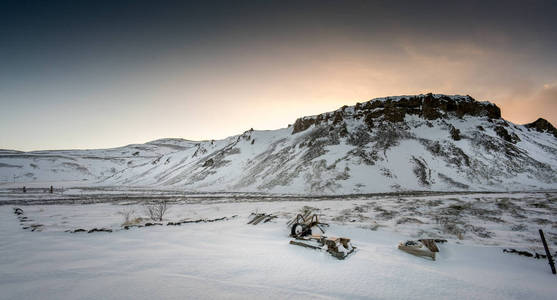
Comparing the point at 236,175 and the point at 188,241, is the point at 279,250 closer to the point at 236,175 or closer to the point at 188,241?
the point at 188,241

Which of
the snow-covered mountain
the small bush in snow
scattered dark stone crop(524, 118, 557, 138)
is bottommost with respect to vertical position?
the small bush in snow

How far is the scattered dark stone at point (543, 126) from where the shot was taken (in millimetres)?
71431

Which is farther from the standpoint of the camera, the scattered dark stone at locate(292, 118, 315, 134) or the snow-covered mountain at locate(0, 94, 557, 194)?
the scattered dark stone at locate(292, 118, 315, 134)

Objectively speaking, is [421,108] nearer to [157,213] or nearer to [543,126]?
[543,126]

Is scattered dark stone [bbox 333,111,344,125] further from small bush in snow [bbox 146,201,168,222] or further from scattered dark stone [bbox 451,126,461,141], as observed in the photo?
small bush in snow [bbox 146,201,168,222]

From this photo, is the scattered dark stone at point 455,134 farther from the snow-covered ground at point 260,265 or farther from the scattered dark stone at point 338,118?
the snow-covered ground at point 260,265

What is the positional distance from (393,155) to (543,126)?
62538 millimetres

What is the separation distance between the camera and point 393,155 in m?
49.4

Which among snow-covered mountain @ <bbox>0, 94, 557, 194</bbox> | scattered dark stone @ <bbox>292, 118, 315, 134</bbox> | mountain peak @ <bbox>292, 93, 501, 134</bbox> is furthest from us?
scattered dark stone @ <bbox>292, 118, 315, 134</bbox>

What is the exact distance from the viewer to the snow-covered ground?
5.84 metres

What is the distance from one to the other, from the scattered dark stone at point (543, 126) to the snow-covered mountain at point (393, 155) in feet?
0.71

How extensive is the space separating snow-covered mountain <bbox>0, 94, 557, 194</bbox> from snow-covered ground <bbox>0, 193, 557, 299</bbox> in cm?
2908

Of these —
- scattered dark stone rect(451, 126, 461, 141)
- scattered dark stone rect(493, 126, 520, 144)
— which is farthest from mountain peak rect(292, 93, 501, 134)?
scattered dark stone rect(451, 126, 461, 141)

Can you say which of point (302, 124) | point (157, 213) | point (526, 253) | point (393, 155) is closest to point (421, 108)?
point (393, 155)
